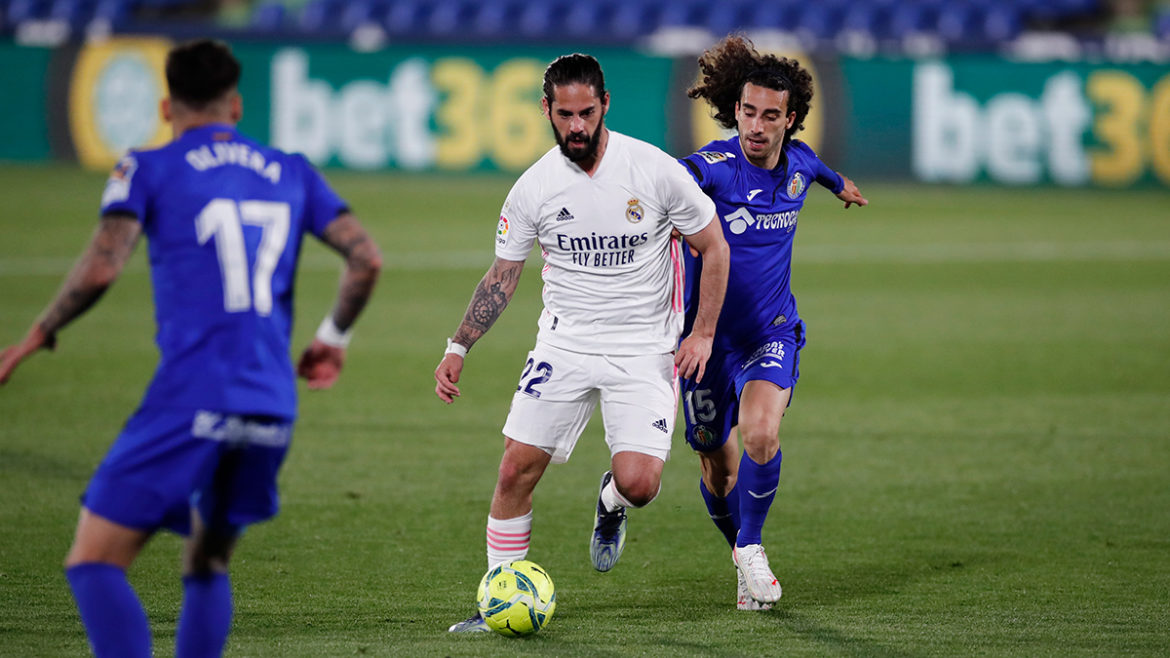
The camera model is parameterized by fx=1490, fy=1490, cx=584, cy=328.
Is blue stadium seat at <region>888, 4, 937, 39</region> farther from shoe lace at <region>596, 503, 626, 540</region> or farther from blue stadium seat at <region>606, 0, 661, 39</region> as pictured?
shoe lace at <region>596, 503, 626, 540</region>

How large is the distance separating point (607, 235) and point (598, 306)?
278 millimetres

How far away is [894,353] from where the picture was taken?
12227mm

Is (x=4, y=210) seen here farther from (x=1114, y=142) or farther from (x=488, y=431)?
(x=1114, y=142)

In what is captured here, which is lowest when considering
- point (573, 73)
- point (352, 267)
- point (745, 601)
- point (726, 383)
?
point (745, 601)

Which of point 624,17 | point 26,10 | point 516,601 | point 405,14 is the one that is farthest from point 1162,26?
point 516,601

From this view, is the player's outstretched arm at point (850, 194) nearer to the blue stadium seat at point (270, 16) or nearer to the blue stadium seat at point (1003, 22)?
the blue stadium seat at point (1003, 22)

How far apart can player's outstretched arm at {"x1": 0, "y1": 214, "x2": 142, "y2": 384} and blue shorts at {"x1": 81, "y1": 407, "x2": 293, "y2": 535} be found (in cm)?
32

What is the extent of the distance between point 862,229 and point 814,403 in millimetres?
9961

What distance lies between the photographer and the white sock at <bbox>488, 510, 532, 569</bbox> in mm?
5680

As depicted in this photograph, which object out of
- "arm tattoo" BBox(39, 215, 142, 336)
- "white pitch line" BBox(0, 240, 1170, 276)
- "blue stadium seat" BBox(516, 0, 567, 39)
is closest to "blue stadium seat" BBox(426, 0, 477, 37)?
"blue stadium seat" BBox(516, 0, 567, 39)

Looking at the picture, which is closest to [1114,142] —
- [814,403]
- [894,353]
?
[894,353]

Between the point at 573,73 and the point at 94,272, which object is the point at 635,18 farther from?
the point at 94,272

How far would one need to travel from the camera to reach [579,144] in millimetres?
5492

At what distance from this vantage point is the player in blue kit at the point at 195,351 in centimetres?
405
